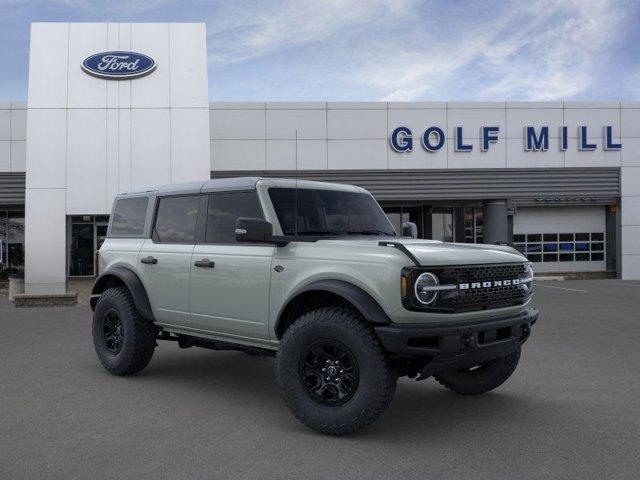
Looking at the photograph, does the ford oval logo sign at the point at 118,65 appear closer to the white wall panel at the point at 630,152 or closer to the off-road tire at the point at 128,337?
the off-road tire at the point at 128,337

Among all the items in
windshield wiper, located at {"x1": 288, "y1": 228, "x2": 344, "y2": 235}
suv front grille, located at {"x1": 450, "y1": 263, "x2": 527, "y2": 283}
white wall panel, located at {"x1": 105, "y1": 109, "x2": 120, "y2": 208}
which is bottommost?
suv front grille, located at {"x1": 450, "y1": 263, "x2": 527, "y2": 283}

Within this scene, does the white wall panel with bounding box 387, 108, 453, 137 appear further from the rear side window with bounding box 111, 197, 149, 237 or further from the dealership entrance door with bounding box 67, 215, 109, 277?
the rear side window with bounding box 111, 197, 149, 237

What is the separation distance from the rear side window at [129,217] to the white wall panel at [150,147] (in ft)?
37.7

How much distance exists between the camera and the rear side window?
6773 millimetres

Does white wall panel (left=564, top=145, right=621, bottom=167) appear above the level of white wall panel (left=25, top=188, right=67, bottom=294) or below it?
above

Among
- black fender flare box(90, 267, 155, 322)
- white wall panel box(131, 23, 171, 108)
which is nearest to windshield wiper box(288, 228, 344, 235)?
black fender flare box(90, 267, 155, 322)

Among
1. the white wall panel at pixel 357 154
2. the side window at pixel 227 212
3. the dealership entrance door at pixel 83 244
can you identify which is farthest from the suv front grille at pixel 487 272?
the dealership entrance door at pixel 83 244

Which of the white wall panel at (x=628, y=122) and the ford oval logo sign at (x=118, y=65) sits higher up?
the ford oval logo sign at (x=118, y=65)

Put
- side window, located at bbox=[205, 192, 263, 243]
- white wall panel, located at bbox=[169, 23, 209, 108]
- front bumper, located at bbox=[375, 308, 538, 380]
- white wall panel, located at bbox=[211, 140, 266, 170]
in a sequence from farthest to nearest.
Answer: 1. white wall panel, located at bbox=[211, 140, 266, 170]
2. white wall panel, located at bbox=[169, 23, 209, 108]
3. side window, located at bbox=[205, 192, 263, 243]
4. front bumper, located at bbox=[375, 308, 538, 380]

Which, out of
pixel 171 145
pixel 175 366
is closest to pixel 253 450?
pixel 175 366

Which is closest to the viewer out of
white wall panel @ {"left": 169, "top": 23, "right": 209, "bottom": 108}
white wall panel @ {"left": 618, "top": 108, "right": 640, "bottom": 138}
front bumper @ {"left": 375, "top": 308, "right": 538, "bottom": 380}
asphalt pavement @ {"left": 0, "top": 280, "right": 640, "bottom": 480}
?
asphalt pavement @ {"left": 0, "top": 280, "right": 640, "bottom": 480}

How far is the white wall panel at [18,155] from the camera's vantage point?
22844 millimetres

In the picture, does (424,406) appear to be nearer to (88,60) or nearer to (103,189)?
(103,189)

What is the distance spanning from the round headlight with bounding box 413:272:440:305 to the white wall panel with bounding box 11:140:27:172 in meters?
22.1
